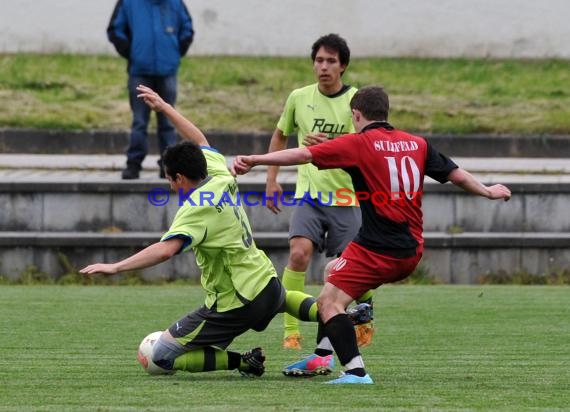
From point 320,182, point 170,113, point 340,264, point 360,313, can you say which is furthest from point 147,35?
point 340,264

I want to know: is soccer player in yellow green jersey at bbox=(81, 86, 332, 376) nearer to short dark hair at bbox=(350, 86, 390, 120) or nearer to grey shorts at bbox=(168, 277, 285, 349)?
grey shorts at bbox=(168, 277, 285, 349)

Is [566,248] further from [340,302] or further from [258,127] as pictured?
[340,302]

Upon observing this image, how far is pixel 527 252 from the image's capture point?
1385cm

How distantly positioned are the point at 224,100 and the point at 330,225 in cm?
1039

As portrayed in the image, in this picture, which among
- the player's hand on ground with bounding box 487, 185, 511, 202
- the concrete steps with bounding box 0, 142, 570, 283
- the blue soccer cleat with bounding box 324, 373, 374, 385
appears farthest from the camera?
the concrete steps with bounding box 0, 142, 570, 283

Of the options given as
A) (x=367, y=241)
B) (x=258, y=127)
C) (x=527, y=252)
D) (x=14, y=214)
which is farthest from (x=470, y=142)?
(x=367, y=241)

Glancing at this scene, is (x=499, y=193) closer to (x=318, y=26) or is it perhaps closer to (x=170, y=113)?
(x=170, y=113)

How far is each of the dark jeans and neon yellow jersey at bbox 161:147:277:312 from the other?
6541 millimetres

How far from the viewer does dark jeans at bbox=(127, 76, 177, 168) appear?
14039mm

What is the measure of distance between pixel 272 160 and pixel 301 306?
3.34 feet

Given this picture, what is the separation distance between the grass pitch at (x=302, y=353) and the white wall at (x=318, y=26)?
967 centimetres

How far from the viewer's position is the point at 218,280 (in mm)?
7465

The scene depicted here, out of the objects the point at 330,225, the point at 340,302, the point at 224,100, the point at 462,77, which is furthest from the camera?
the point at 462,77

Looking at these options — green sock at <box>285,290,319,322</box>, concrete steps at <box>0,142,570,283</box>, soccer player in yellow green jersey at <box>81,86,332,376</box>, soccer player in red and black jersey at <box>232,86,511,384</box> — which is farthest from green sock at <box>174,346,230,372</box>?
concrete steps at <box>0,142,570,283</box>
